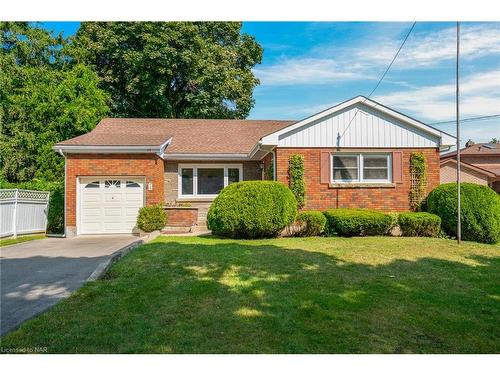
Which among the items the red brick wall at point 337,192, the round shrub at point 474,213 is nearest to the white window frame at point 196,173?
the red brick wall at point 337,192

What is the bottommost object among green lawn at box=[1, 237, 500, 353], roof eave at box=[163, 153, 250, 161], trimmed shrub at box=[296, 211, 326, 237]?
green lawn at box=[1, 237, 500, 353]

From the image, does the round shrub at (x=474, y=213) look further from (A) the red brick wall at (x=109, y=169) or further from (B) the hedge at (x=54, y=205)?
(B) the hedge at (x=54, y=205)

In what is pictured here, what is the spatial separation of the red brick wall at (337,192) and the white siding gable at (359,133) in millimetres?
328

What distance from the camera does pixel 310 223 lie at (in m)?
11.5

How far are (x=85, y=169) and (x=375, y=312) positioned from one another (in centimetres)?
1209

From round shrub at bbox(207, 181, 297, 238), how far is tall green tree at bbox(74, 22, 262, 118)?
1538 cm

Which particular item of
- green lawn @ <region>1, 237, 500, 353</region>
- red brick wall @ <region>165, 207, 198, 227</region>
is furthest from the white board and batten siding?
green lawn @ <region>1, 237, 500, 353</region>

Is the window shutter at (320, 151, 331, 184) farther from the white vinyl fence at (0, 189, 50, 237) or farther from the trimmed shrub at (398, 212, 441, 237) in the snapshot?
the white vinyl fence at (0, 189, 50, 237)

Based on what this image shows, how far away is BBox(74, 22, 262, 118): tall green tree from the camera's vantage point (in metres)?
23.4

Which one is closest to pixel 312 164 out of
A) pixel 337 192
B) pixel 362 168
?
pixel 337 192

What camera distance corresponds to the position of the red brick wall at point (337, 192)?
42.0 feet

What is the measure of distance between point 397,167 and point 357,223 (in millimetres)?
3286

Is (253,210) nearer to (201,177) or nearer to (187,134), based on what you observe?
(201,177)

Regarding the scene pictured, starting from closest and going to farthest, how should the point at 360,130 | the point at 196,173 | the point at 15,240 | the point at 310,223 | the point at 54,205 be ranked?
1. the point at 310,223
2. the point at 15,240
3. the point at 360,130
4. the point at 54,205
5. the point at 196,173
